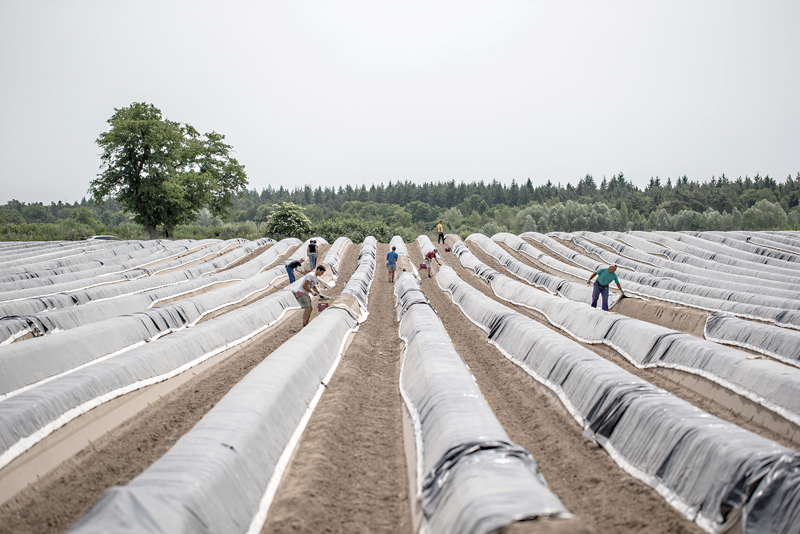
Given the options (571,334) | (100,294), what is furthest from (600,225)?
(100,294)

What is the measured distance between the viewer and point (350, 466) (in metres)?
4.77

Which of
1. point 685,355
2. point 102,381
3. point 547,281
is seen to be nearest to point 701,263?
point 547,281

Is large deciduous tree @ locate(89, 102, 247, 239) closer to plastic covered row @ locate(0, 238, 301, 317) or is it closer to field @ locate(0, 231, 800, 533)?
plastic covered row @ locate(0, 238, 301, 317)

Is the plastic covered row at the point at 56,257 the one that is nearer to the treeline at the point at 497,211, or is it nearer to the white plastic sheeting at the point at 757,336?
the treeline at the point at 497,211

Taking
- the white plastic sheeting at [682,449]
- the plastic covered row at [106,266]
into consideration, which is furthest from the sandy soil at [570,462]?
the plastic covered row at [106,266]

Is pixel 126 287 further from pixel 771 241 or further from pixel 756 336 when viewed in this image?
pixel 771 241

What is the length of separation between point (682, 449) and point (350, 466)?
11.4ft

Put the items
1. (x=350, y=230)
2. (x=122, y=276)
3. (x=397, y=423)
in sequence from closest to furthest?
(x=397, y=423), (x=122, y=276), (x=350, y=230)

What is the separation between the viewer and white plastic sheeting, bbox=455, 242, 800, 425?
214 inches

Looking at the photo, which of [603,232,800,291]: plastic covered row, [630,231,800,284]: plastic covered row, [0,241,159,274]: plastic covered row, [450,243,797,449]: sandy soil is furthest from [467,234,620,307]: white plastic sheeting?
[0,241,159,274]: plastic covered row

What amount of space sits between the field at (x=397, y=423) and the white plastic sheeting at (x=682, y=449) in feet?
0.06

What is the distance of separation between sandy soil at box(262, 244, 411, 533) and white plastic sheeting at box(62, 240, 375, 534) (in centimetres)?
22

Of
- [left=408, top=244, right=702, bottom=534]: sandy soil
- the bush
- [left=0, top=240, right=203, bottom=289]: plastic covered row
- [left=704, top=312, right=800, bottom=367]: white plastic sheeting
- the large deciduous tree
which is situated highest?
the large deciduous tree

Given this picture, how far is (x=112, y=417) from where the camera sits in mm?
5727
